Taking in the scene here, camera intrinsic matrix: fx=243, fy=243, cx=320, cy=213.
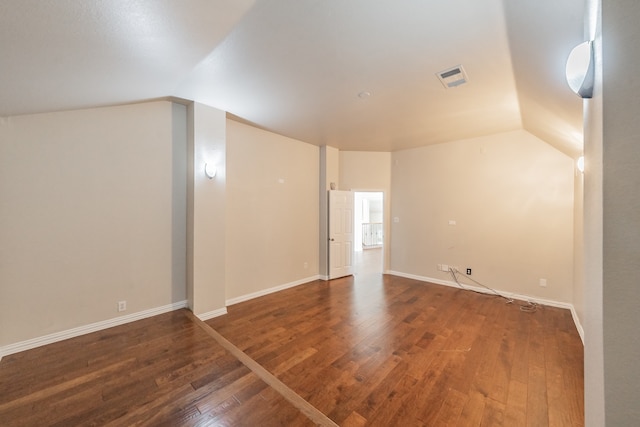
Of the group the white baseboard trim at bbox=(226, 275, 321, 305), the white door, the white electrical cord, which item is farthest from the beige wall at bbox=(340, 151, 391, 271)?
the white baseboard trim at bbox=(226, 275, 321, 305)

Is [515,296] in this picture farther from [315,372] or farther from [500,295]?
[315,372]

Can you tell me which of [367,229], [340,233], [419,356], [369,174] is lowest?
[419,356]

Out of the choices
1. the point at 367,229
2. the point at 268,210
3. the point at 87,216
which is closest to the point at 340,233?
the point at 268,210

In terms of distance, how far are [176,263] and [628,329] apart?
4.03m

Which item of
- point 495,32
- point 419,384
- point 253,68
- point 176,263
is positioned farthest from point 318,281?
point 495,32

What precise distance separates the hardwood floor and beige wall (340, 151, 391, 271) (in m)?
2.81

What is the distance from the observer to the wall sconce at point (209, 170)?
3.42m

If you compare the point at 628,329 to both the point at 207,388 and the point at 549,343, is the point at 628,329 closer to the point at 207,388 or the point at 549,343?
the point at 207,388

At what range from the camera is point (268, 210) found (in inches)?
181

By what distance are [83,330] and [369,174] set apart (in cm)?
556

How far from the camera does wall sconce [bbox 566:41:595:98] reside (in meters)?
0.91

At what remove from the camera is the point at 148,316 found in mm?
3217

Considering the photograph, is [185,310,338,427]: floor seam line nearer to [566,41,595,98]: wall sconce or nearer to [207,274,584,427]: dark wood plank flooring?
[207,274,584,427]: dark wood plank flooring

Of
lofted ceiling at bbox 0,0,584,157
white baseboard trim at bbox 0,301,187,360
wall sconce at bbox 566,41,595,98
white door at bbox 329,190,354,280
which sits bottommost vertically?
white baseboard trim at bbox 0,301,187,360
